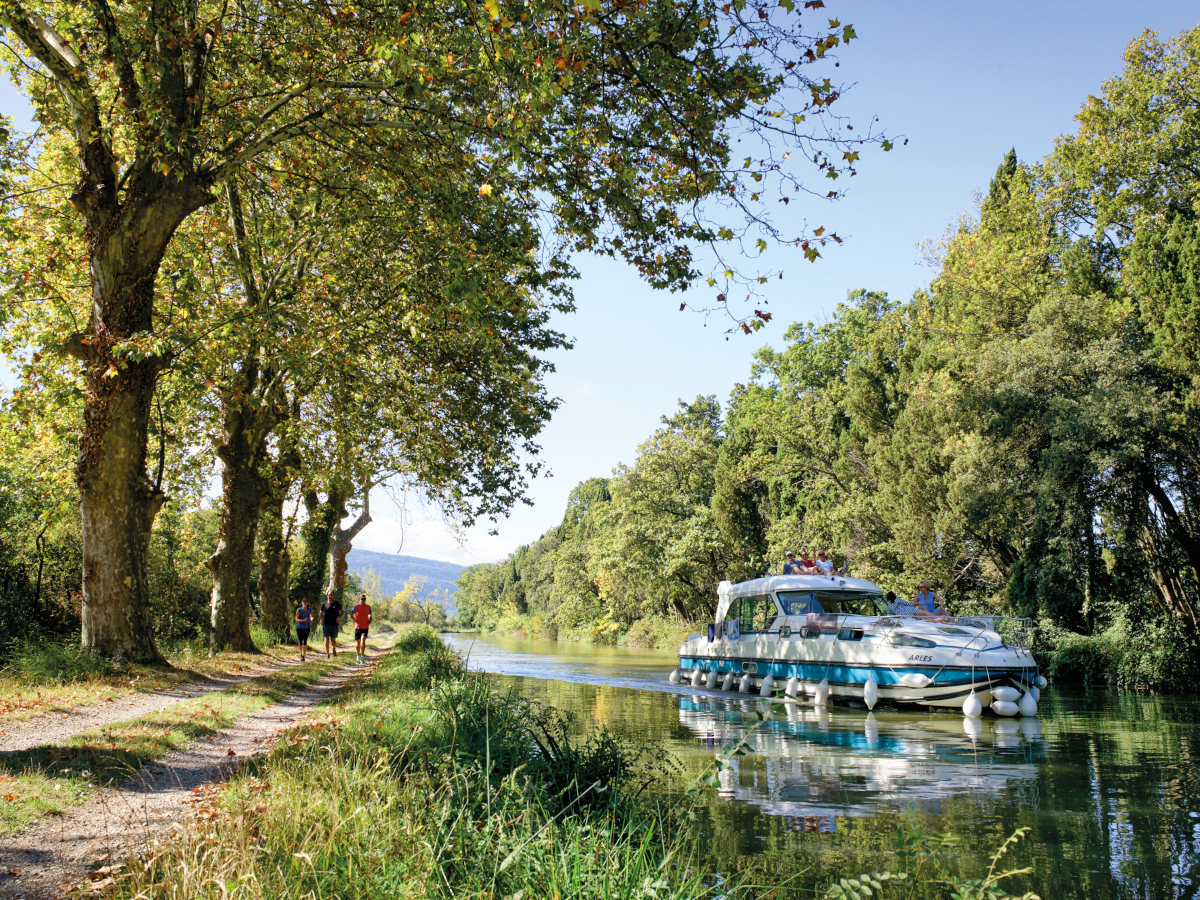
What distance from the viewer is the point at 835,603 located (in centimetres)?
2088

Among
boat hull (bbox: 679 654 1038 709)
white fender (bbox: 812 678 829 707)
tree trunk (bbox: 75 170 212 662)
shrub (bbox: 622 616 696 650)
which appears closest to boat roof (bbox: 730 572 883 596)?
boat hull (bbox: 679 654 1038 709)

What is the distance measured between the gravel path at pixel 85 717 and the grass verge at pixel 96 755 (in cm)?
28

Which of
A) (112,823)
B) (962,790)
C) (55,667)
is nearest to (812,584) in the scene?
(962,790)

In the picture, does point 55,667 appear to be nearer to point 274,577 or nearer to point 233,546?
point 233,546

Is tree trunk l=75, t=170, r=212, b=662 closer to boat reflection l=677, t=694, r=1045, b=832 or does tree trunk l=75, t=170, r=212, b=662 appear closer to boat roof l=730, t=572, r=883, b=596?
boat reflection l=677, t=694, r=1045, b=832

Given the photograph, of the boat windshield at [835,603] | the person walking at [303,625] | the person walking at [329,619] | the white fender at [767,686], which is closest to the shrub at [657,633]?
the person walking at [329,619]

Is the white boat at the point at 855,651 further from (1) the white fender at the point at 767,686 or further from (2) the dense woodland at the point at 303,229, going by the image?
(2) the dense woodland at the point at 303,229

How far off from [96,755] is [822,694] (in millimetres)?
14837

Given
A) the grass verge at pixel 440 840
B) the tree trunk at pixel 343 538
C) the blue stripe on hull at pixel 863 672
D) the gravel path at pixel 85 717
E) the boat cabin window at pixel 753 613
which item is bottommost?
the blue stripe on hull at pixel 863 672

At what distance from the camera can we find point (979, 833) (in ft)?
24.9

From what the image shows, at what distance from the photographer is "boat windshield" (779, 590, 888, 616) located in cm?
2066

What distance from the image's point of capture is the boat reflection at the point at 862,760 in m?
8.92

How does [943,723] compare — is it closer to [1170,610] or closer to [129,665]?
[1170,610]

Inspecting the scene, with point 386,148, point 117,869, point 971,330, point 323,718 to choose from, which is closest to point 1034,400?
point 971,330
